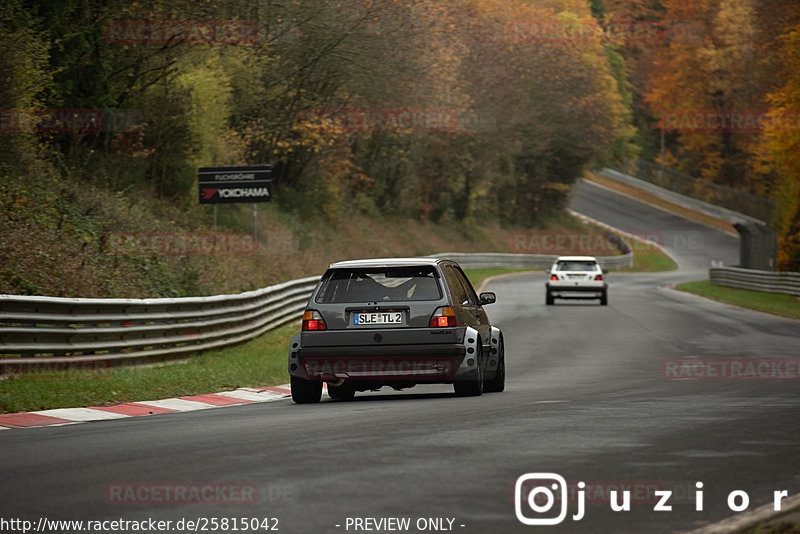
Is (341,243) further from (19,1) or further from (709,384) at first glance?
(709,384)

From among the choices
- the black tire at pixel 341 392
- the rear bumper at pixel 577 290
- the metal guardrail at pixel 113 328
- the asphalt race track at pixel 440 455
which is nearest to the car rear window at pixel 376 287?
the asphalt race track at pixel 440 455

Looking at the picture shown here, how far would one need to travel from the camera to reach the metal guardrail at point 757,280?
41.2 m

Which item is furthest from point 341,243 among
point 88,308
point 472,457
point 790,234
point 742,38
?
point 742,38

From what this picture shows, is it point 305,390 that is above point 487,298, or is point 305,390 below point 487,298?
below

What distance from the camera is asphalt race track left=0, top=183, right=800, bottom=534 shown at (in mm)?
6223

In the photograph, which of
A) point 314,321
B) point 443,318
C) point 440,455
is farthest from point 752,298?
point 440,455

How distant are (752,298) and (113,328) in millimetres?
30586

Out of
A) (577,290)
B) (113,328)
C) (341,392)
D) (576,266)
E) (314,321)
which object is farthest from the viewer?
(576,266)

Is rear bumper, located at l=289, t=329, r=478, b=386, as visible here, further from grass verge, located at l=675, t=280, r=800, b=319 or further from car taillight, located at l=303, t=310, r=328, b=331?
grass verge, located at l=675, t=280, r=800, b=319

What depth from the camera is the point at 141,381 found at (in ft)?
48.6

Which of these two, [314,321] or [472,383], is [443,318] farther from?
[314,321]

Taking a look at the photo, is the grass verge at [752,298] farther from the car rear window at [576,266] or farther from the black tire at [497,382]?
the black tire at [497,382]

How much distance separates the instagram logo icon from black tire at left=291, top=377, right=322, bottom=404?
6.08 metres

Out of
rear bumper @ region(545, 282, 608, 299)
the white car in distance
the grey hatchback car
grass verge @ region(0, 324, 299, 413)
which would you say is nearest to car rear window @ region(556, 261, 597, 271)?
the white car in distance
